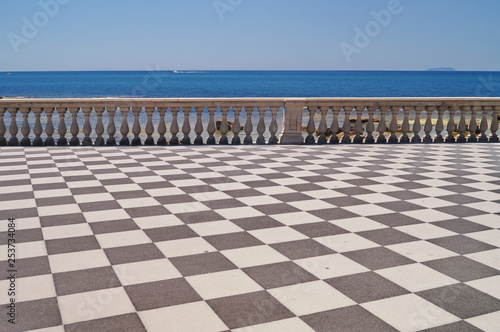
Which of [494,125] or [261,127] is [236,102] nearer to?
[261,127]

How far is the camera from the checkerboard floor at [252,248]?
3.14 meters

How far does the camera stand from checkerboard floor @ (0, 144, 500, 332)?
3.14 m

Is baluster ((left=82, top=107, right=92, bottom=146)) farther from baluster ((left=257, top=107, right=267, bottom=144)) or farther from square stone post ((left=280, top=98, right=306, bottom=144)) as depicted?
square stone post ((left=280, top=98, right=306, bottom=144))

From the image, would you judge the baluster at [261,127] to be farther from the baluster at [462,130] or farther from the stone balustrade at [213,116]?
the baluster at [462,130]

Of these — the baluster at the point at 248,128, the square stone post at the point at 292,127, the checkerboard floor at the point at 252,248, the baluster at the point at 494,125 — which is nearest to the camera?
the checkerboard floor at the point at 252,248

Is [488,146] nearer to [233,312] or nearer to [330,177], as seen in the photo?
[330,177]

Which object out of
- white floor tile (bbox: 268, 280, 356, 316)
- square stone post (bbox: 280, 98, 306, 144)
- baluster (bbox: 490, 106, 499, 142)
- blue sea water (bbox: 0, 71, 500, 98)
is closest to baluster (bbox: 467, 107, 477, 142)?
baluster (bbox: 490, 106, 499, 142)

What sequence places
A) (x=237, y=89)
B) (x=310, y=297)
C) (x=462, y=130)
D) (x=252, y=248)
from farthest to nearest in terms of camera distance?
(x=237, y=89) → (x=462, y=130) → (x=252, y=248) → (x=310, y=297)

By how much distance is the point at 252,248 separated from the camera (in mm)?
4262

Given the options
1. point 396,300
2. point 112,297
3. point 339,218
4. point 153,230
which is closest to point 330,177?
point 339,218

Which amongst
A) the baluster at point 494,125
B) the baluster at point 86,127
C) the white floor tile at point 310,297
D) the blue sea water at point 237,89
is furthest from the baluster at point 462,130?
the blue sea water at point 237,89

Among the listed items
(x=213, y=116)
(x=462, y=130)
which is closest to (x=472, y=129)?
(x=462, y=130)

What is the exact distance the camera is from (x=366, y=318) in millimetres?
3104

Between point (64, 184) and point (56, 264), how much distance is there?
2.97 meters
